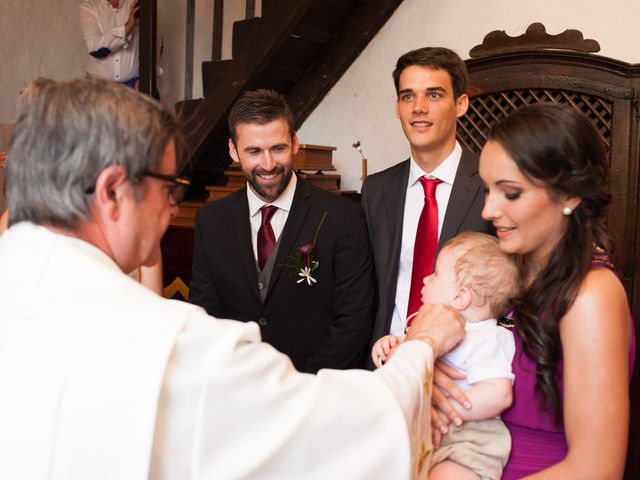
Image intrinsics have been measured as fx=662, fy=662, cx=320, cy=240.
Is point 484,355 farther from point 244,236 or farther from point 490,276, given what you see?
point 244,236

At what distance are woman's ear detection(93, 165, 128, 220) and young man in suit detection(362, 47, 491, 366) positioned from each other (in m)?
1.55

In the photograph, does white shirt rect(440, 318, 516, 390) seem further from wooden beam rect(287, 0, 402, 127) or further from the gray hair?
wooden beam rect(287, 0, 402, 127)

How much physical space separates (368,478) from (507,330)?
2.38ft

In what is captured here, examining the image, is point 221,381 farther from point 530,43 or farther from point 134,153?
point 530,43

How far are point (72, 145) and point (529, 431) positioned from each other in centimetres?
140

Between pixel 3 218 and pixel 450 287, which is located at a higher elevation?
pixel 3 218

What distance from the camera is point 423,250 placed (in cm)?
269

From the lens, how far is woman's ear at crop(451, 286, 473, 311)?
6.40 feet

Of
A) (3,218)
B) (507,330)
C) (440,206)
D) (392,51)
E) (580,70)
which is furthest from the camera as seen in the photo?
(392,51)

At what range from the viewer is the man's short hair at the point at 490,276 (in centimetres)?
195

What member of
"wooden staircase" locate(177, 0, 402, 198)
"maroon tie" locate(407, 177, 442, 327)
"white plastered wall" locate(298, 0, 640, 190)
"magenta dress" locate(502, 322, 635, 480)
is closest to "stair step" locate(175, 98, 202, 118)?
"wooden staircase" locate(177, 0, 402, 198)

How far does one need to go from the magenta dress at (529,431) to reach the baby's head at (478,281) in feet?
0.55

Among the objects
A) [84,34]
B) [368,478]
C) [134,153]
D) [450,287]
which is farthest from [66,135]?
[84,34]

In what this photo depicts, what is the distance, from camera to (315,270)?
2.84 metres
